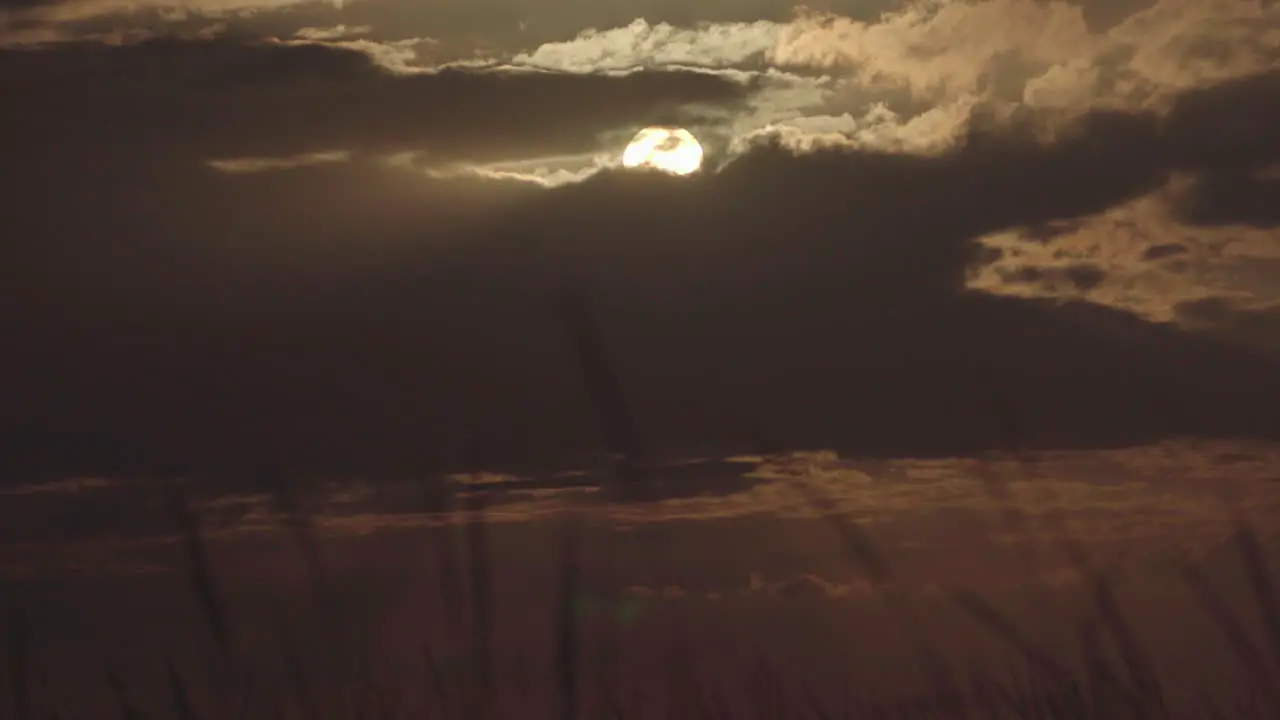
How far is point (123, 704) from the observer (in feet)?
10.6

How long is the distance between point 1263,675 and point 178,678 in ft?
7.59

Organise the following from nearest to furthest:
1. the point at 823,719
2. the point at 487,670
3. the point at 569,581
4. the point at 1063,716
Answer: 1. the point at 569,581
2. the point at 487,670
3. the point at 1063,716
4. the point at 823,719

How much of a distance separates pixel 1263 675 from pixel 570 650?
60.7 inches

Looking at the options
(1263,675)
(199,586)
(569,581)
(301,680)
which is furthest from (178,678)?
(1263,675)

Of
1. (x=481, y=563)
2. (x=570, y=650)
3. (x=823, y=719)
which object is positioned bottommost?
(x=823, y=719)

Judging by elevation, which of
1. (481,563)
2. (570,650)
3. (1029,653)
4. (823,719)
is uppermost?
(481,563)

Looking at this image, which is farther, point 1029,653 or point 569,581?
point 1029,653

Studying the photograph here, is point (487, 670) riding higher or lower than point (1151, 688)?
higher

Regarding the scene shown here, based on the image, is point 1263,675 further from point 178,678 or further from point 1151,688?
point 178,678

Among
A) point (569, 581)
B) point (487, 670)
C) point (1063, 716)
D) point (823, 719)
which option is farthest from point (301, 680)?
point (1063, 716)

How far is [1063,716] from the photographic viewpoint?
3354mm

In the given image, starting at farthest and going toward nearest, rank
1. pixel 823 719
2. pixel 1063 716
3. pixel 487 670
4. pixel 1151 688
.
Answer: pixel 823 719 < pixel 1063 716 < pixel 1151 688 < pixel 487 670

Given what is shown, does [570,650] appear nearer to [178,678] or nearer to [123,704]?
[178,678]

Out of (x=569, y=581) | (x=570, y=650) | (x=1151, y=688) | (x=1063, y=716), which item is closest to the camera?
(x=569, y=581)
